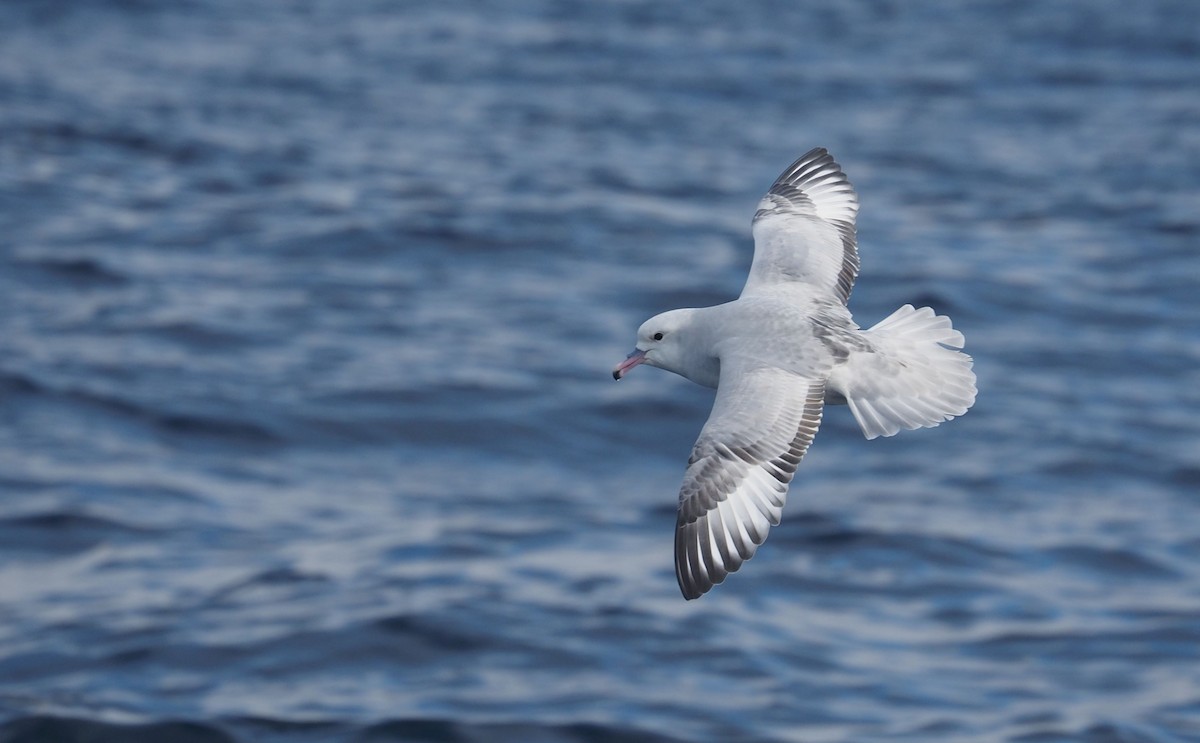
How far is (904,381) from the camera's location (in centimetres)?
661

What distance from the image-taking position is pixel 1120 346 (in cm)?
1661

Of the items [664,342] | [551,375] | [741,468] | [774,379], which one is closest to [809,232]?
[664,342]

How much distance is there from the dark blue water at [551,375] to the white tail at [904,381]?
170 inches

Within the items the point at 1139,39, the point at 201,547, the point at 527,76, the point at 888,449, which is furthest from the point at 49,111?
the point at 1139,39

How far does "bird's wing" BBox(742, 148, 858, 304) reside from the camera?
7387 mm

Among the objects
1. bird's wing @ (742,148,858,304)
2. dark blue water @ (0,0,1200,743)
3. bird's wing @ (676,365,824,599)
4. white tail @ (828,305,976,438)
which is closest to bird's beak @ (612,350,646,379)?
bird's wing @ (742,148,858,304)

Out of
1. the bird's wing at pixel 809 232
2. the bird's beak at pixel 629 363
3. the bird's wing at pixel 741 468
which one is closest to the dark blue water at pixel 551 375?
the bird's wing at pixel 809 232

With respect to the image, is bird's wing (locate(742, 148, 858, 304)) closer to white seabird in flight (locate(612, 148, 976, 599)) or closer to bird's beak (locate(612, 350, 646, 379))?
white seabird in flight (locate(612, 148, 976, 599))

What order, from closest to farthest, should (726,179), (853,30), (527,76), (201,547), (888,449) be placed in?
(201,547) < (888,449) < (726,179) < (527,76) < (853,30)

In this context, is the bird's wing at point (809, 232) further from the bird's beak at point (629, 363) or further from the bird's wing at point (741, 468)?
the bird's wing at point (741, 468)

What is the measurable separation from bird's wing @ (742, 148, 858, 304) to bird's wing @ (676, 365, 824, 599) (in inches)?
40.1

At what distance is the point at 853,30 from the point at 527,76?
5160 mm

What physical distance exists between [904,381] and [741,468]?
33.5 inches

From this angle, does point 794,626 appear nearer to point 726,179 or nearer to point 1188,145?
point 726,179
